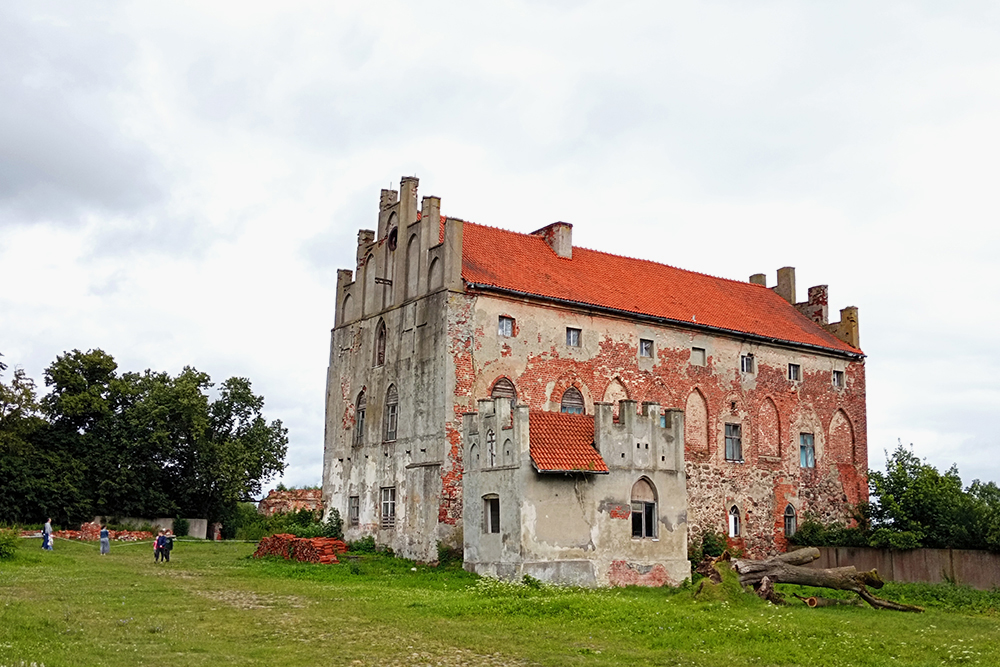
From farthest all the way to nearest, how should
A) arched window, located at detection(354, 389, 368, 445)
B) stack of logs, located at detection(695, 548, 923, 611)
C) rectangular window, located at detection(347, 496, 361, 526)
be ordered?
arched window, located at detection(354, 389, 368, 445) < rectangular window, located at detection(347, 496, 361, 526) < stack of logs, located at detection(695, 548, 923, 611)

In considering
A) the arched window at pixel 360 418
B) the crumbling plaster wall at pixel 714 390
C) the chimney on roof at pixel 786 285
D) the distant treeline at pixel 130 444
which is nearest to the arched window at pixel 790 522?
the crumbling plaster wall at pixel 714 390

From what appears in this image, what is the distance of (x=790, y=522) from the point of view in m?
40.3

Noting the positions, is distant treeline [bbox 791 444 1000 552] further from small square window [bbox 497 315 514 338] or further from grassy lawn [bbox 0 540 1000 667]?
small square window [bbox 497 315 514 338]

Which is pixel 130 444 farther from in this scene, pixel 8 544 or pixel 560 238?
pixel 560 238

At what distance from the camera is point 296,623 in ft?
57.0

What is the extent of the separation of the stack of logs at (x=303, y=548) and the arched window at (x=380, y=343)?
689 centimetres

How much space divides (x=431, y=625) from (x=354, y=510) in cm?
1903

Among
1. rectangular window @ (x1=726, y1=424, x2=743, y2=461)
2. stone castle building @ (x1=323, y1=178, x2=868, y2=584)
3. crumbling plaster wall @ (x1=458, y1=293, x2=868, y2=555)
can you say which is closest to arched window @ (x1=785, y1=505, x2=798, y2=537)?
stone castle building @ (x1=323, y1=178, x2=868, y2=584)

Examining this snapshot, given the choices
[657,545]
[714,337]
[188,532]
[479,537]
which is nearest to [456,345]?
[479,537]

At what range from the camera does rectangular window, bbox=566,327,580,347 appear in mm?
34844

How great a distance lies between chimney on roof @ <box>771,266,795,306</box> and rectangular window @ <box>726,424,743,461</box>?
1013 cm

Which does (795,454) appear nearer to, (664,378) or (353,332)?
(664,378)

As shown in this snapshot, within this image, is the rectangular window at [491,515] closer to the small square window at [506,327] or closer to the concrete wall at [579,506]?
the concrete wall at [579,506]

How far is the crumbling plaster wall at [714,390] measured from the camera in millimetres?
33281
